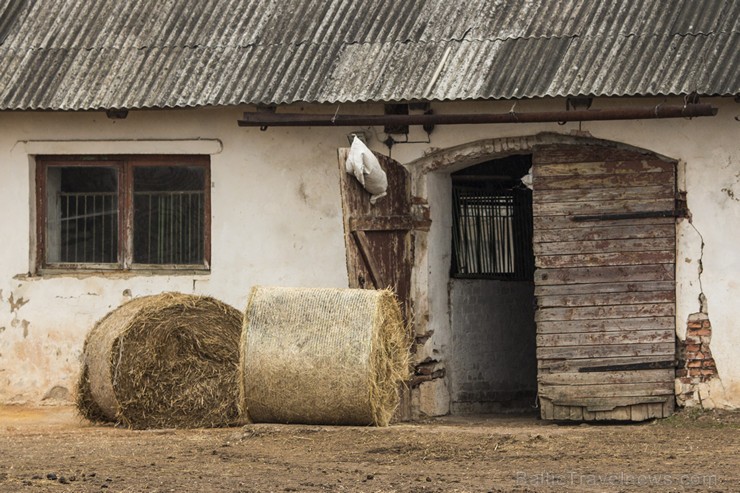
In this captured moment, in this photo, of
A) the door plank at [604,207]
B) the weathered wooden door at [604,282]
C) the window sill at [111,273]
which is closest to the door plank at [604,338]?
the weathered wooden door at [604,282]

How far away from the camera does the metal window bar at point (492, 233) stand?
1398cm

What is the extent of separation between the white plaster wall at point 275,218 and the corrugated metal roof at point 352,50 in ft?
1.22

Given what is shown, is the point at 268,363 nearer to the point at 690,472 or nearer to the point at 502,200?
the point at 690,472

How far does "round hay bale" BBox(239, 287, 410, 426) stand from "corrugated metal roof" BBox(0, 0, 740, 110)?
6.61 feet

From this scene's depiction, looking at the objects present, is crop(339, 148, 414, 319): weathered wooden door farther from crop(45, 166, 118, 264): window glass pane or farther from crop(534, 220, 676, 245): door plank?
crop(45, 166, 118, 264): window glass pane

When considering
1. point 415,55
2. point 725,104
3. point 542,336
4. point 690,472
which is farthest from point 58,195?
point 690,472

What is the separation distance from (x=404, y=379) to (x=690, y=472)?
3.00 meters

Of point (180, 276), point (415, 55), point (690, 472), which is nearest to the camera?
point (690, 472)

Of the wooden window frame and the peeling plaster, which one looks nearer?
the wooden window frame

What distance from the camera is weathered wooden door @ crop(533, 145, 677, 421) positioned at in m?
11.7

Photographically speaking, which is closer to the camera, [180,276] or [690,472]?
[690,472]

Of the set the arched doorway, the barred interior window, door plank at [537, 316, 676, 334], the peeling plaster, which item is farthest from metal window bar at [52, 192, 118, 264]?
door plank at [537, 316, 676, 334]

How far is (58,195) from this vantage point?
45.0 feet

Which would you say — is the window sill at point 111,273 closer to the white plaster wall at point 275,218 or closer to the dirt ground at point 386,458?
the white plaster wall at point 275,218
